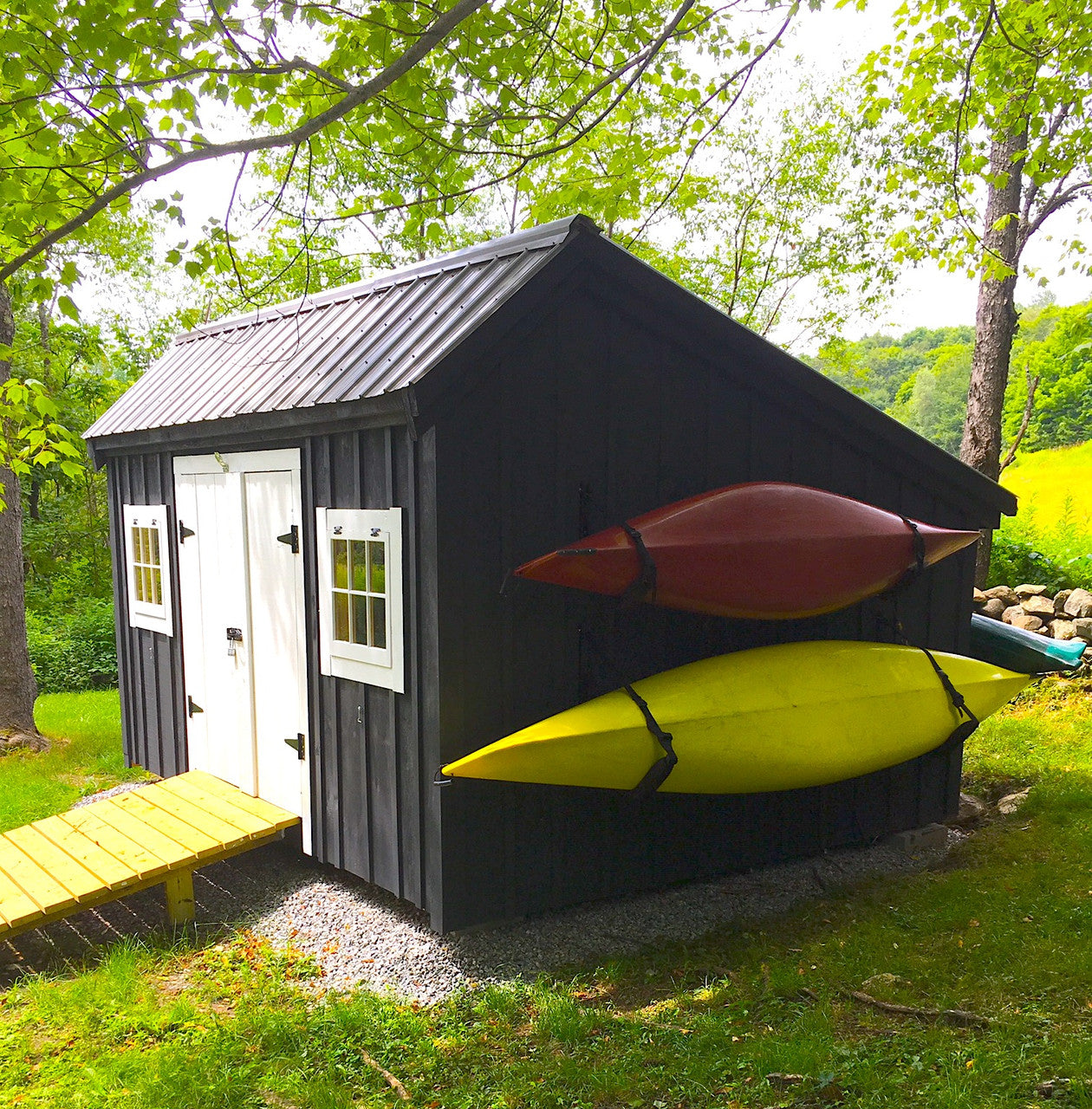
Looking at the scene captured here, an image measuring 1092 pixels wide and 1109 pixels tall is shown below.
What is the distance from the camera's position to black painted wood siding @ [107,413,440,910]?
14.1ft

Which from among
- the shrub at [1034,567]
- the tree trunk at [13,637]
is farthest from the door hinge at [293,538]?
the shrub at [1034,567]

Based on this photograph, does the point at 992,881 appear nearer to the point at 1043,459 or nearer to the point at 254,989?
the point at 254,989

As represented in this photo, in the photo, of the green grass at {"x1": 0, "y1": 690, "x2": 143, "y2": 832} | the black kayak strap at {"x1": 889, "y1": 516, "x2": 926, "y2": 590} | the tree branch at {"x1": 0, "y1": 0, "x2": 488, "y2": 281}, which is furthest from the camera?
the green grass at {"x1": 0, "y1": 690, "x2": 143, "y2": 832}

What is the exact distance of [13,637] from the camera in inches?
354

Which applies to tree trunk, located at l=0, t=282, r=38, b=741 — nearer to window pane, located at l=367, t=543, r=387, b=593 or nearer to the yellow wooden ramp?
the yellow wooden ramp

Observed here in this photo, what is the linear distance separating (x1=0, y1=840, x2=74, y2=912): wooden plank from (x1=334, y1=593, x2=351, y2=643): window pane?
187cm

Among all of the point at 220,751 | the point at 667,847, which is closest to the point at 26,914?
the point at 220,751

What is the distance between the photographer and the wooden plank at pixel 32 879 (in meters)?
4.45

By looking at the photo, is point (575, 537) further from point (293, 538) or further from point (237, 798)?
point (237, 798)

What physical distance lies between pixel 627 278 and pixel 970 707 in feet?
11.2

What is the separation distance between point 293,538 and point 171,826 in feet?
6.26

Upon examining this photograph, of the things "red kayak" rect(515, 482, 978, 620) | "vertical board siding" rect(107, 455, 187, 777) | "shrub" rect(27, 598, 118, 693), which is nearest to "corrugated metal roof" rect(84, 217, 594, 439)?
"vertical board siding" rect(107, 455, 187, 777)

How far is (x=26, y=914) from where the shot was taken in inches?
171

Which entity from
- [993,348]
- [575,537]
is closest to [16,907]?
[575,537]
